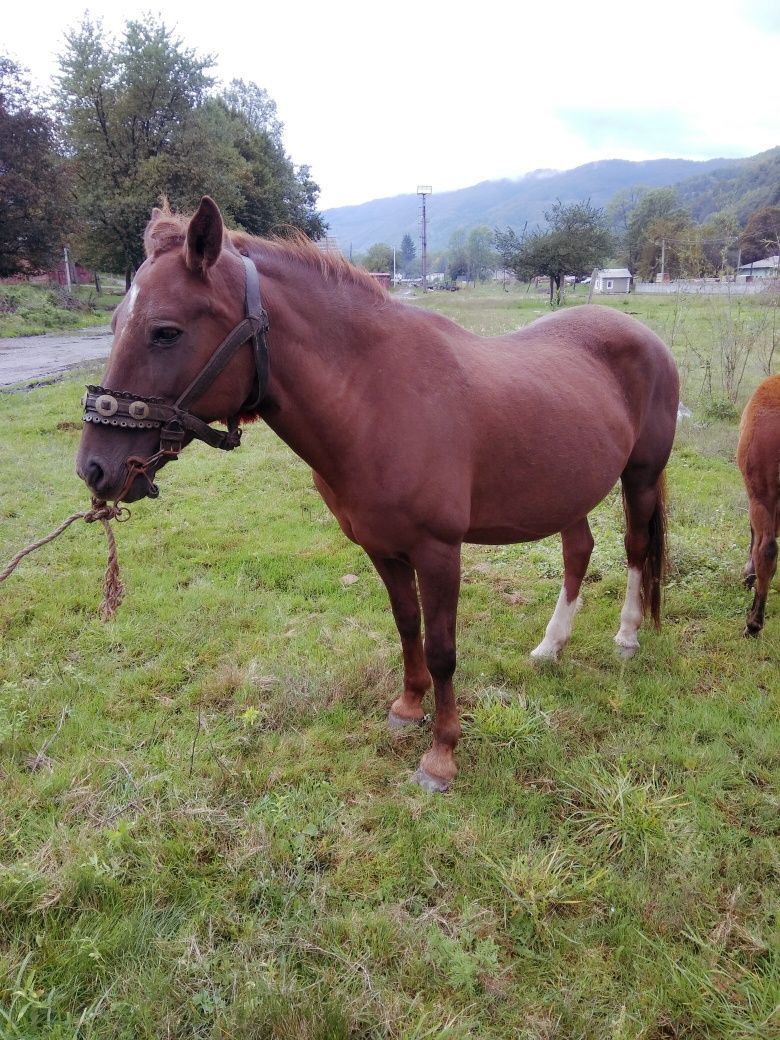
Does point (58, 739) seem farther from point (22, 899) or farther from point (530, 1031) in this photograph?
point (530, 1031)

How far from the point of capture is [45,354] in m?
18.4

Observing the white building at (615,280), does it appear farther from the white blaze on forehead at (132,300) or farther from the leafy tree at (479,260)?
the white blaze on forehead at (132,300)

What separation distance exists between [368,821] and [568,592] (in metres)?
1.96

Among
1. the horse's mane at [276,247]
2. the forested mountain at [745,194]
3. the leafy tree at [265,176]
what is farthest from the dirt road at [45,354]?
the forested mountain at [745,194]

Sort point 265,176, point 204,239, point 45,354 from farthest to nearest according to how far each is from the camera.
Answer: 1. point 265,176
2. point 45,354
3. point 204,239

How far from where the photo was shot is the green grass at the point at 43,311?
27.0 m

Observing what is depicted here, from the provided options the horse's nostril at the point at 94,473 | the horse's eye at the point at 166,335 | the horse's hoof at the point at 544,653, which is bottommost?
the horse's hoof at the point at 544,653

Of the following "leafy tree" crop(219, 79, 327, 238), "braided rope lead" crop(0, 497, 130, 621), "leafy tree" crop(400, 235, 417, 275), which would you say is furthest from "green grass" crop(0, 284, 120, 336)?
"leafy tree" crop(400, 235, 417, 275)

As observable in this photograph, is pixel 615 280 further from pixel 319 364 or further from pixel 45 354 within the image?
pixel 319 364

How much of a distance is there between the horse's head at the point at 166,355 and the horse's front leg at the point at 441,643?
1.14 meters

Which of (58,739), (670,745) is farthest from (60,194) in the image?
(670,745)

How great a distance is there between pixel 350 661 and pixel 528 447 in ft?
5.49

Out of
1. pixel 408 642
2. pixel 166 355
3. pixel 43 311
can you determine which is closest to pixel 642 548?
pixel 408 642

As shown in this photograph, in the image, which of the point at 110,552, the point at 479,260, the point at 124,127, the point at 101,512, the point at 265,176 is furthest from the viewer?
the point at 479,260
